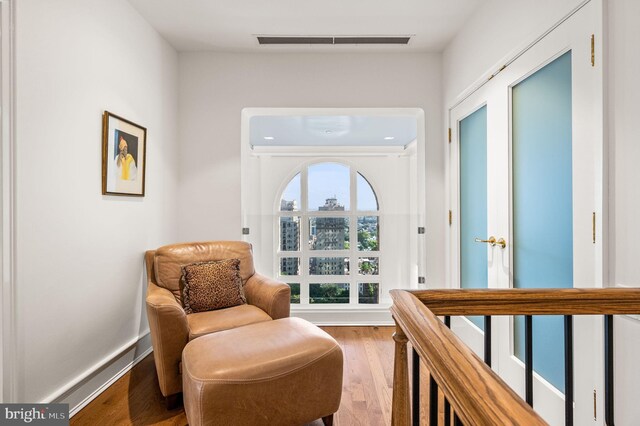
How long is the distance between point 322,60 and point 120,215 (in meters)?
2.11

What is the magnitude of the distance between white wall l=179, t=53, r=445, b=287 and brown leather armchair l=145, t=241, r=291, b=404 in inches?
19.5

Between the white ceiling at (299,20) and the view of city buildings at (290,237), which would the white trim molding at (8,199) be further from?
the view of city buildings at (290,237)

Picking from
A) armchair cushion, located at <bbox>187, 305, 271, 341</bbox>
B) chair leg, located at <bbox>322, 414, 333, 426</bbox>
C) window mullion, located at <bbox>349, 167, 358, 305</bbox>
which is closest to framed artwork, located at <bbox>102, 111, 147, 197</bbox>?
armchair cushion, located at <bbox>187, 305, 271, 341</bbox>

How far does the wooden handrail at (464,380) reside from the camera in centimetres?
44

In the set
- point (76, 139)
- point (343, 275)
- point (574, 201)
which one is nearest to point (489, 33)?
point (574, 201)

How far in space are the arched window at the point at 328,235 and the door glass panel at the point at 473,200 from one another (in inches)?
91.7

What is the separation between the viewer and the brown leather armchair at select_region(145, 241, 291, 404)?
1.90 metres

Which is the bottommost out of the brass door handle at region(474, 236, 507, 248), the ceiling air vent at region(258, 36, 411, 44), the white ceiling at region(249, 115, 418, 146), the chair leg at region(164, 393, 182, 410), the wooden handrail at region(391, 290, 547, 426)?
the chair leg at region(164, 393, 182, 410)

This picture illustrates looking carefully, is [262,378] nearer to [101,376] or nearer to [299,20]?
[101,376]

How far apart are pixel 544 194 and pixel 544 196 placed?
0.01m

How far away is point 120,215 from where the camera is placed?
2283 mm

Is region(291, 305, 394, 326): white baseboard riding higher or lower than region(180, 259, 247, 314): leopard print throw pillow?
lower

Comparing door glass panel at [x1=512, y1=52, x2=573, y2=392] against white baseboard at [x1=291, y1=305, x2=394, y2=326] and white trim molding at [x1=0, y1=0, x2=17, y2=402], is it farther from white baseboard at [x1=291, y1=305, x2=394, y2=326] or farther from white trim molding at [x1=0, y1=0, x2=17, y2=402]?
white trim molding at [x1=0, y1=0, x2=17, y2=402]

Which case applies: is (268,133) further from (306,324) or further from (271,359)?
(271,359)
